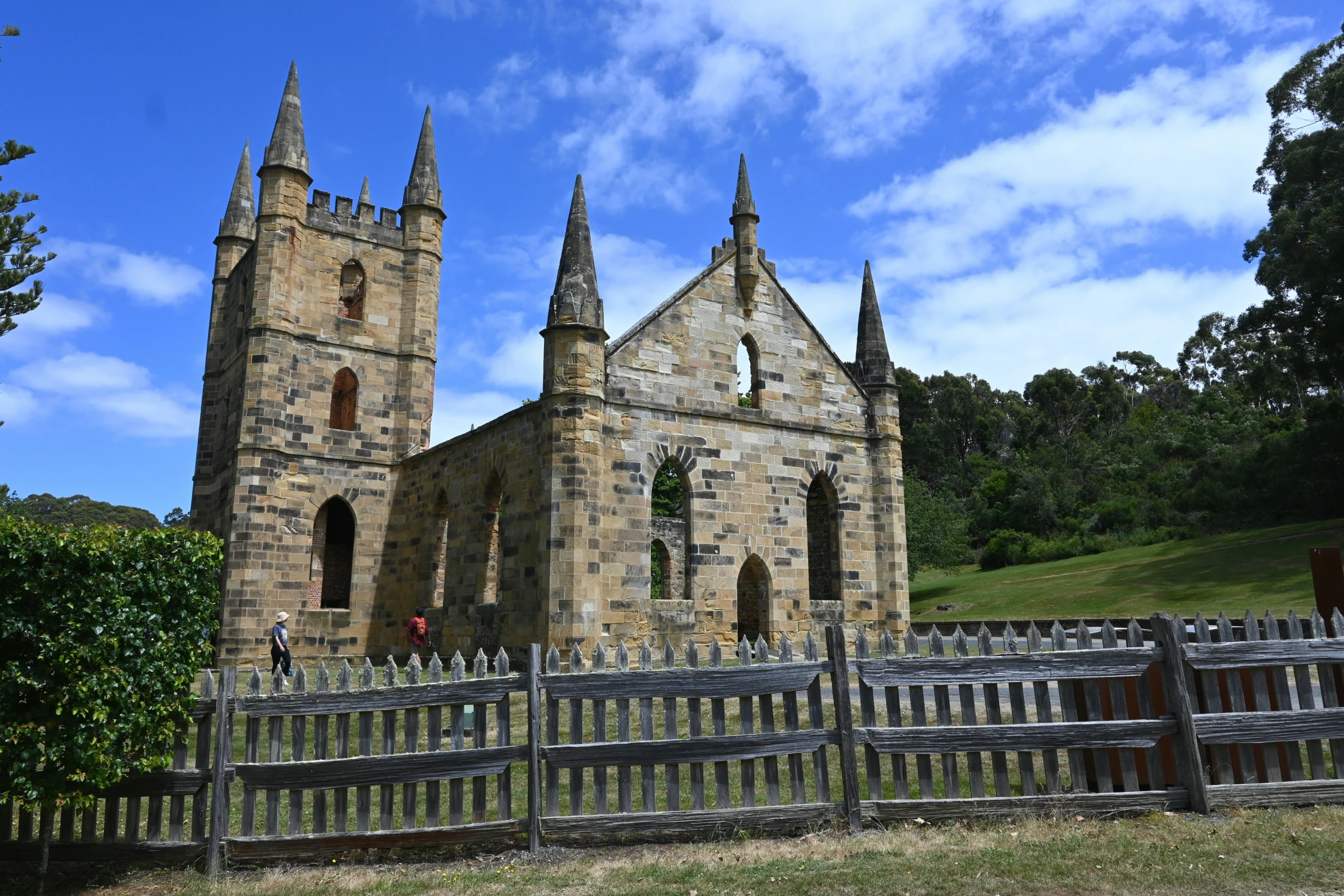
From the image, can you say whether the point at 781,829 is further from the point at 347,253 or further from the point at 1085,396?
the point at 1085,396

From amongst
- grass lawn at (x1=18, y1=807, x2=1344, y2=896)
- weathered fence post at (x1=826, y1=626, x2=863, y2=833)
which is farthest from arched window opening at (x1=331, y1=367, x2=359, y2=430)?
weathered fence post at (x1=826, y1=626, x2=863, y2=833)

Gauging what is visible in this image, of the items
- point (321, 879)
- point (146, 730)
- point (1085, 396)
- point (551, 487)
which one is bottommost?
point (321, 879)

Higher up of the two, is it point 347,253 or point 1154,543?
point 347,253

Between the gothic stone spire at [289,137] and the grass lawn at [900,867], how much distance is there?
2354cm

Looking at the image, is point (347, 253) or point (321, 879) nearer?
point (321, 879)

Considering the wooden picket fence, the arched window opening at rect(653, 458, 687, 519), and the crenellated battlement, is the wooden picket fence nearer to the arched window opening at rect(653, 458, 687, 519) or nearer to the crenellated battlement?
the crenellated battlement

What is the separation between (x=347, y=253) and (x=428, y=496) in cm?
870

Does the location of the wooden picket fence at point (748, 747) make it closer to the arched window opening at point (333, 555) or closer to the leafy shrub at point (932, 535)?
the arched window opening at point (333, 555)

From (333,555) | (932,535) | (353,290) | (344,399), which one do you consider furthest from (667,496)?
(353,290)

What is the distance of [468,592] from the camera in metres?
21.4

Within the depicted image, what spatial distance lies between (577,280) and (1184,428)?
1941 inches

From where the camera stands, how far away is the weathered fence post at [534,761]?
723cm

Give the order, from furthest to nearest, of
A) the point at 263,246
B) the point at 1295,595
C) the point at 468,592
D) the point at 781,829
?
the point at 263,246 < the point at 1295,595 < the point at 468,592 < the point at 781,829

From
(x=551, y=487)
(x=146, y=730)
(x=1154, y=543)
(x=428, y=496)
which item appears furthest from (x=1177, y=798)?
(x=1154, y=543)
